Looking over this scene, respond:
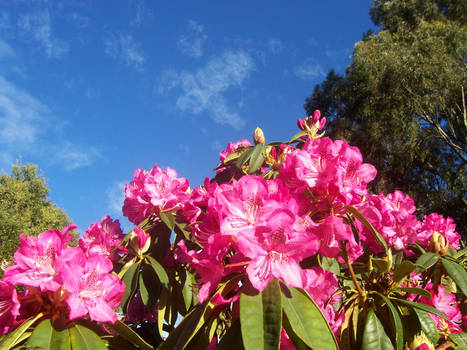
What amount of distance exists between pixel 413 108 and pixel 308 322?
476 inches

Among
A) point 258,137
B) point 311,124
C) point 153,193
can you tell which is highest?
point 311,124

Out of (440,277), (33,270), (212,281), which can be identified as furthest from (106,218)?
(440,277)

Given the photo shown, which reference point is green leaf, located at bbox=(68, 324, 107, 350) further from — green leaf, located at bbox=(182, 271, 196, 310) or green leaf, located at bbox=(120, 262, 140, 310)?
green leaf, located at bbox=(182, 271, 196, 310)

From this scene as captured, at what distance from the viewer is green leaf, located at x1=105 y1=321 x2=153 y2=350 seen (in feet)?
2.99

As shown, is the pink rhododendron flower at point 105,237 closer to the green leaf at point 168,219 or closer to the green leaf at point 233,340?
the green leaf at point 168,219

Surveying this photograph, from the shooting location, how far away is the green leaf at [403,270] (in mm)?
937

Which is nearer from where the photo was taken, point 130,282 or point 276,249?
point 276,249

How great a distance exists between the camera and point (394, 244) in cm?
122

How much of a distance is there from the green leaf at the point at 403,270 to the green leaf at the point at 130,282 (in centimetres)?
76

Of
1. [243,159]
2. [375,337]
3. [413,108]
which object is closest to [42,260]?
[243,159]

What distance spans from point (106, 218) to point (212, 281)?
0.78 meters

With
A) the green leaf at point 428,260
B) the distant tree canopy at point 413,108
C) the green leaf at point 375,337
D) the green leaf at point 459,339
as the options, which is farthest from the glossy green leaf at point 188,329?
the distant tree canopy at point 413,108

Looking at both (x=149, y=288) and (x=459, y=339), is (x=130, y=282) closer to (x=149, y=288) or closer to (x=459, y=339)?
(x=149, y=288)

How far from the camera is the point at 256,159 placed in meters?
1.32
